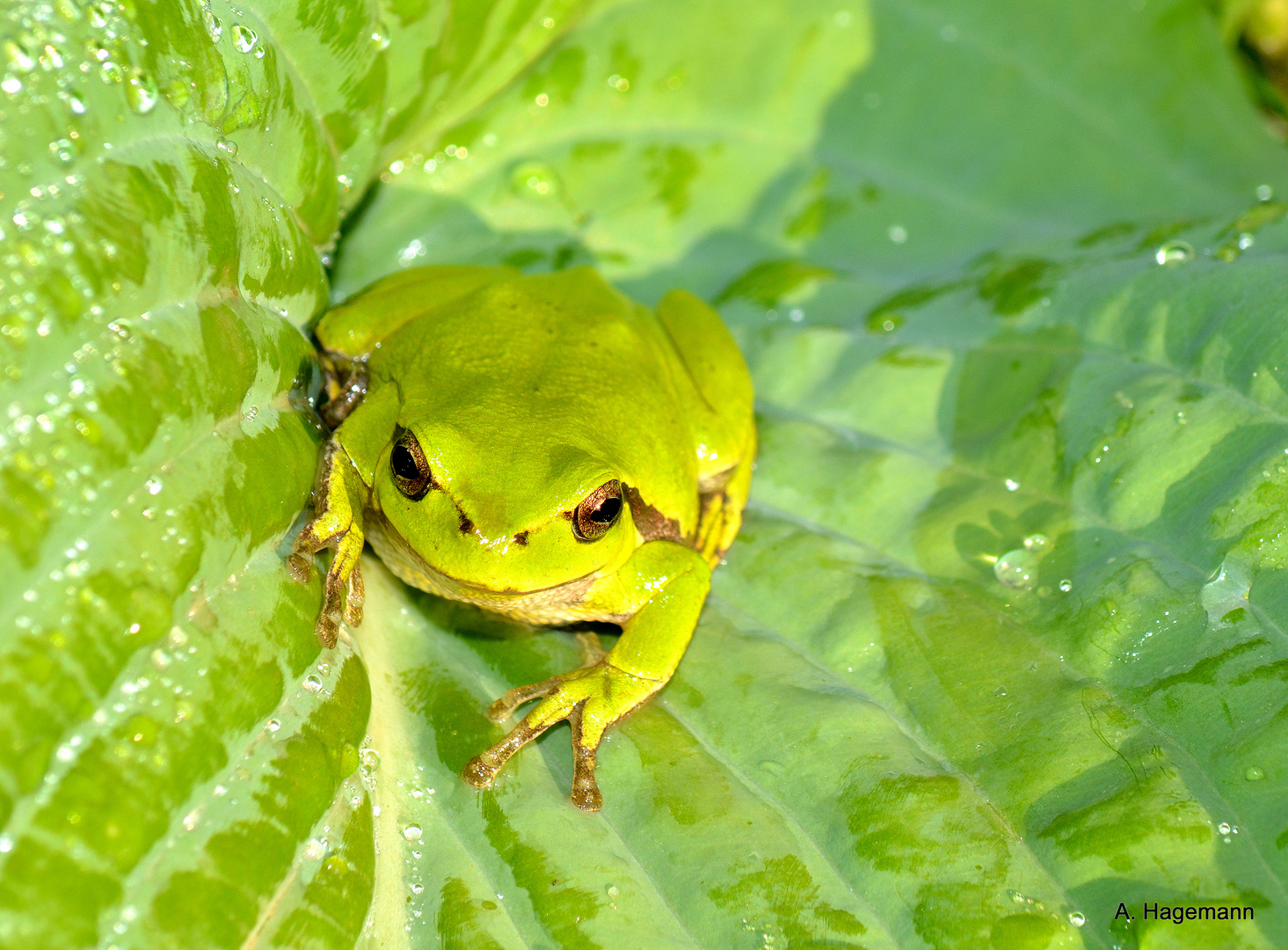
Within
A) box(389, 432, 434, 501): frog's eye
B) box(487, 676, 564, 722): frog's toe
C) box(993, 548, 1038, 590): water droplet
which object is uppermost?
box(389, 432, 434, 501): frog's eye

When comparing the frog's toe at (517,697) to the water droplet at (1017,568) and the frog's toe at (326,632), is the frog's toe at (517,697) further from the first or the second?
the water droplet at (1017,568)

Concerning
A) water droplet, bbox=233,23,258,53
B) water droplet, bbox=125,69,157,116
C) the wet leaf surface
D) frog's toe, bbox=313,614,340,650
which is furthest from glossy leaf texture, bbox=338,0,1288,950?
water droplet, bbox=125,69,157,116

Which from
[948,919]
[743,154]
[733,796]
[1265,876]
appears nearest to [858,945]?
[948,919]

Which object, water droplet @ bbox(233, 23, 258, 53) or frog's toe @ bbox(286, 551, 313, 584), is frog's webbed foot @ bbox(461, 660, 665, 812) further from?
water droplet @ bbox(233, 23, 258, 53)

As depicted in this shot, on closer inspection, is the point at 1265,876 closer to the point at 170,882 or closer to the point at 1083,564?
the point at 1083,564

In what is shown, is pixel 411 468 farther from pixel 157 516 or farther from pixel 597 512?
pixel 157 516
